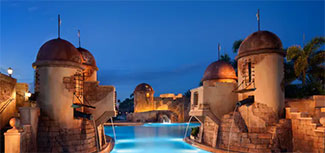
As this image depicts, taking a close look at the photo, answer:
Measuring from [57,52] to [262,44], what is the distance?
11.1 m

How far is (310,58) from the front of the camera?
19688mm

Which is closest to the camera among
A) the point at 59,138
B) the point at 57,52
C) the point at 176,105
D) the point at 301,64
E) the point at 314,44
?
the point at 59,138

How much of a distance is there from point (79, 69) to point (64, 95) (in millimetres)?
1781

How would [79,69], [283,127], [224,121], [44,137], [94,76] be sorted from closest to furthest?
[44,137], [283,127], [79,69], [224,121], [94,76]

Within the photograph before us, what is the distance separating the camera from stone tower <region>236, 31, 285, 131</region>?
13648 millimetres

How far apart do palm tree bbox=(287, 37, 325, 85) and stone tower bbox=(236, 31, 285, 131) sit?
548 cm

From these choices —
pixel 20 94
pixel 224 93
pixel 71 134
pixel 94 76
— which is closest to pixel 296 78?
pixel 224 93

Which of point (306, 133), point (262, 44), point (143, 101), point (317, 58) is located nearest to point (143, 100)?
point (143, 101)

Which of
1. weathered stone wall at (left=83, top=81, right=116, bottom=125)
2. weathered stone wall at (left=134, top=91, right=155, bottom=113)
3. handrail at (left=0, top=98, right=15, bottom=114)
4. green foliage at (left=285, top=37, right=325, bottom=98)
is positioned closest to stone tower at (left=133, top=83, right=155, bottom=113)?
weathered stone wall at (left=134, top=91, right=155, bottom=113)

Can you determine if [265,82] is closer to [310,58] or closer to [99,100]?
[310,58]

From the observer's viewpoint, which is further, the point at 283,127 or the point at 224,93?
the point at 224,93

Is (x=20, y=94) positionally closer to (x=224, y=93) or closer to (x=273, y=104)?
(x=224, y=93)

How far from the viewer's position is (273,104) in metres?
13.7

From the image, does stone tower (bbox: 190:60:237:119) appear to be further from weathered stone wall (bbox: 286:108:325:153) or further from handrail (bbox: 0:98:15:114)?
handrail (bbox: 0:98:15:114)
